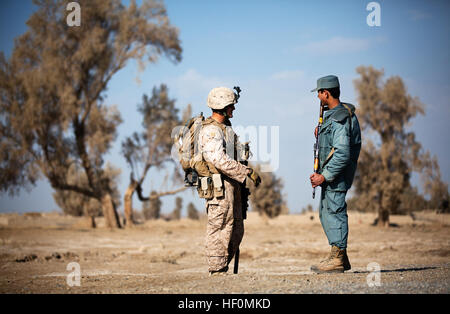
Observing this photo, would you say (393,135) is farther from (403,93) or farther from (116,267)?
(116,267)

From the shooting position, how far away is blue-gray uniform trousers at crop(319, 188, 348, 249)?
5.50 metres

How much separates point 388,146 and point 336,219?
2118cm

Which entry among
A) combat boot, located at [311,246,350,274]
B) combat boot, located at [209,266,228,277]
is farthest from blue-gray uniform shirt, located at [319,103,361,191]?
combat boot, located at [209,266,228,277]

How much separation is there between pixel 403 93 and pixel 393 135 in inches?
90.6

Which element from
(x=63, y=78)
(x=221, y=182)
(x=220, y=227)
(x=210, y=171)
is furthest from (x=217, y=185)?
(x=63, y=78)

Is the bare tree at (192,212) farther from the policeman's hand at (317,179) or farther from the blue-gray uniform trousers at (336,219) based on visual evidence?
the policeman's hand at (317,179)

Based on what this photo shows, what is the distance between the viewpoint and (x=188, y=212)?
52.3 m

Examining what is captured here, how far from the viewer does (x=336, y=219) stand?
5.54m

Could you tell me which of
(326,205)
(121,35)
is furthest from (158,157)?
(326,205)

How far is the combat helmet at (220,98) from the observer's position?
19.4 feet

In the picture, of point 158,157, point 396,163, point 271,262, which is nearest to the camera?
point 271,262

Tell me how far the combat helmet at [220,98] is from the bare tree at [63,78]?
18871mm

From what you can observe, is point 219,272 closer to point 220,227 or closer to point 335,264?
point 220,227

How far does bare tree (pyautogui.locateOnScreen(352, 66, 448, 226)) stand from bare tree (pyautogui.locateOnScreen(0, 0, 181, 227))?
37.1ft
